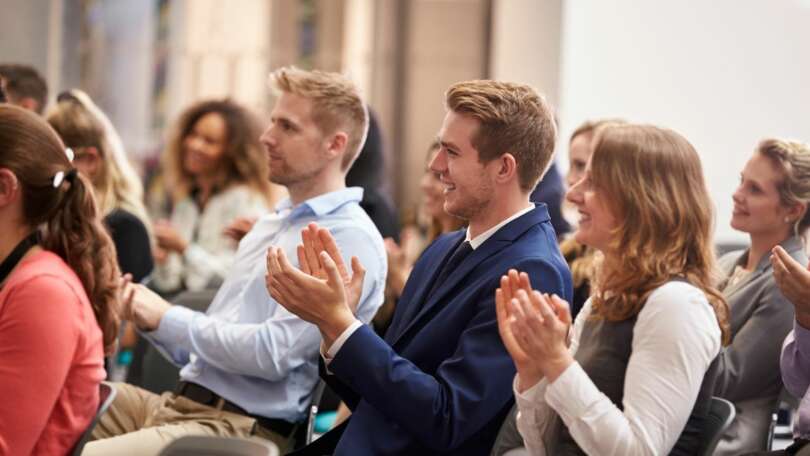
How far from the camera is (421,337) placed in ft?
7.86

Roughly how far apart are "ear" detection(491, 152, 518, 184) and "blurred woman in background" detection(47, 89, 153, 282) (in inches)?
73.5

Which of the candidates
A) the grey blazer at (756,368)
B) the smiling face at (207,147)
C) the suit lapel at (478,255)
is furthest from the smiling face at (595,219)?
the smiling face at (207,147)

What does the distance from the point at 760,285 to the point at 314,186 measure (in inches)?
48.3

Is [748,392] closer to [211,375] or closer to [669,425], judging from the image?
[669,425]

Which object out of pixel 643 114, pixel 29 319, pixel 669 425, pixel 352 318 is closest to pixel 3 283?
pixel 29 319

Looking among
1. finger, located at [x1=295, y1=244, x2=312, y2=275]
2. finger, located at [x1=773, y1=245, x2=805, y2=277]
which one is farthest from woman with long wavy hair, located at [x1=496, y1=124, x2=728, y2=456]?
finger, located at [x1=295, y1=244, x2=312, y2=275]

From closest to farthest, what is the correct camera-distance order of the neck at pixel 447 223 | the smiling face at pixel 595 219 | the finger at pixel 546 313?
1. the finger at pixel 546 313
2. the smiling face at pixel 595 219
3. the neck at pixel 447 223

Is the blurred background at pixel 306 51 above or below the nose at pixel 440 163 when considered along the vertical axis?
below

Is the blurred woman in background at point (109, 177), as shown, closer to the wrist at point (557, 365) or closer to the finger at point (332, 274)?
the finger at point (332, 274)

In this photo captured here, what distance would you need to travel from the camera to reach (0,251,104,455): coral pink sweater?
224 centimetres

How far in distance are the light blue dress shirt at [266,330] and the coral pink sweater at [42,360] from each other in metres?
0.61

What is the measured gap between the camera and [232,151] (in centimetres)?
529

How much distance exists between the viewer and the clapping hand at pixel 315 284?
7.46ft

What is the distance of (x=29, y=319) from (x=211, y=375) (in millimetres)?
877
